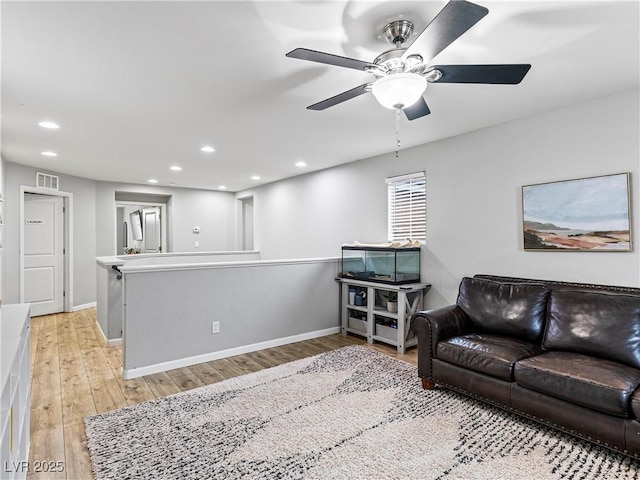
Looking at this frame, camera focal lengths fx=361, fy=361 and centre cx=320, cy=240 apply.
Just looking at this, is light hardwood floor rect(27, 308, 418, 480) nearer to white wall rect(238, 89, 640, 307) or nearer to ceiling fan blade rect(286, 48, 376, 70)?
white wall rect(238, 89, 640, 307)

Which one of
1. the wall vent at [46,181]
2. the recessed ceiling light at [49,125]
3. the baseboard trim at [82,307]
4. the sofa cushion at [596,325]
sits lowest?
the baseboard trim at [82,307]

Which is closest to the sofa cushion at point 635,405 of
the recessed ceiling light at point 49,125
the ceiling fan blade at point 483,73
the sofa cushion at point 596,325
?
the sofa cushion at point 596,325

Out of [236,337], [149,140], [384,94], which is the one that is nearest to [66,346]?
[236,337]

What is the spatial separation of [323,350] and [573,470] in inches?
96.5

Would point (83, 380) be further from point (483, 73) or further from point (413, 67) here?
point (483, 73)

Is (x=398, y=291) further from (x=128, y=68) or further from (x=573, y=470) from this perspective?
(x=128, y=68)

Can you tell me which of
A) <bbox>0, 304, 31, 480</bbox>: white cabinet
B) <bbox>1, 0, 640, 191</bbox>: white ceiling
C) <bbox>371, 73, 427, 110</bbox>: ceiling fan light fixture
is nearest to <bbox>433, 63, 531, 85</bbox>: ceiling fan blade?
<bbox>371, 73, 427, 110</bbox>: ceiling fan light fixture

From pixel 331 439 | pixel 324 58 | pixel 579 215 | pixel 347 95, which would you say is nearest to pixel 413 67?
pixel 347 95

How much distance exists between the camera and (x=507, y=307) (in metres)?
2.97

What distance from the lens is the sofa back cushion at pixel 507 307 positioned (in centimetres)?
282

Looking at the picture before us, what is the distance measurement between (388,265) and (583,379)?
2.34 metres

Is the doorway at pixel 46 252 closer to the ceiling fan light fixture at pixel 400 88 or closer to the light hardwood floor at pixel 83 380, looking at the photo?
the light hardwood floor at pixel 83 380

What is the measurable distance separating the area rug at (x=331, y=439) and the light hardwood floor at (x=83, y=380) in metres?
0.14

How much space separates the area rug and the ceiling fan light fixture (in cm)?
193
